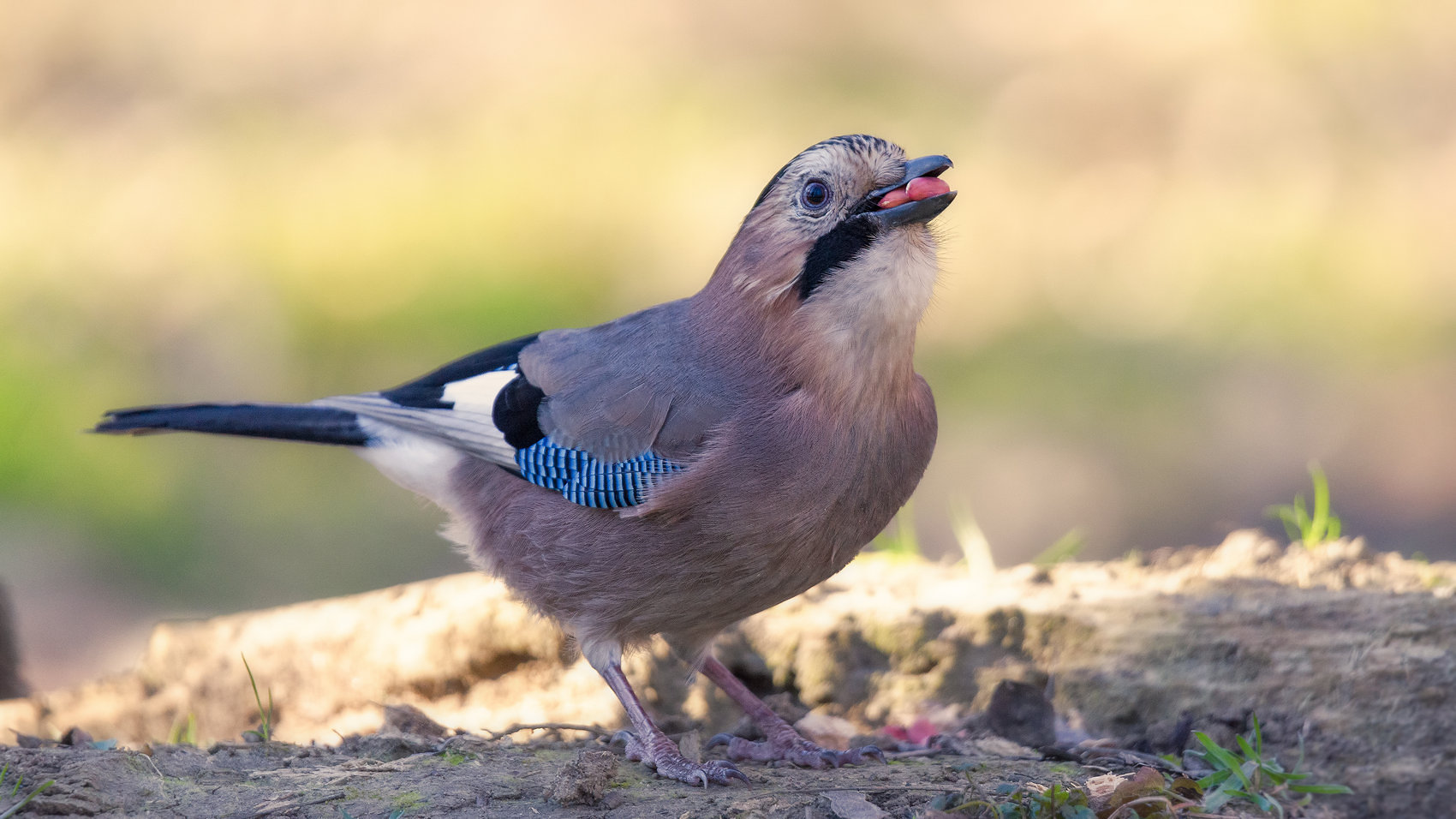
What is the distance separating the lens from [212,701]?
4.97 metres

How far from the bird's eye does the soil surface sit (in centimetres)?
145

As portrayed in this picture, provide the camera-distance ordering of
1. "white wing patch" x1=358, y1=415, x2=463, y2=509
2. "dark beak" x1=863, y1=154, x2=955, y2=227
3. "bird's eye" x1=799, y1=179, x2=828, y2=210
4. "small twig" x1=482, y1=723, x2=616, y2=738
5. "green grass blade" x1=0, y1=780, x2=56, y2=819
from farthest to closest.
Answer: "white wing patch" x1=358, y1=415, x2=463, y2=509, "small twig" x1=482, y1=723, x2=616, y2=738, "bird's eye" x1=799, y1=179, x2=828, y2=210, "dark beak" x1=863, y1=154, x2=955, y2=227, "green grass blade" x1=0, y1=780, x2=56, y2=819

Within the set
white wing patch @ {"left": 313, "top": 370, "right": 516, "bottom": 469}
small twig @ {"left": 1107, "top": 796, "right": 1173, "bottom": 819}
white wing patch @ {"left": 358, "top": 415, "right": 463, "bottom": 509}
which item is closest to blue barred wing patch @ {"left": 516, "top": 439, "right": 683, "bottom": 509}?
white wing patch @ {"left": 313, "top": 370, "right": 516, "bottom": 469}

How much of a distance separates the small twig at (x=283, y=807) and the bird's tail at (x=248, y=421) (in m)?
1.66

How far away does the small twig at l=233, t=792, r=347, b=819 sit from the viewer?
9.89ft

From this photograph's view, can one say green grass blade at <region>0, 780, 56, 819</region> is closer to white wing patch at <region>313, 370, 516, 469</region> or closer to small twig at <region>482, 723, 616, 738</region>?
small twig at <region>482, 723, 616, 738</region>

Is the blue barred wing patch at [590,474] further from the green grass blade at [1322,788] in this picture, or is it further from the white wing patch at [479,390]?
the green grass blade at [1322,788]

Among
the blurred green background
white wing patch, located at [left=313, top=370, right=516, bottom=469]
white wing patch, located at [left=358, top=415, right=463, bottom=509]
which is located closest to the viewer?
white wing patch, located at [left=313, top=370, right=516, bottom=469]

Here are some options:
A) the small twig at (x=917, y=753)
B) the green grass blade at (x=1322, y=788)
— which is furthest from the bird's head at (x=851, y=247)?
the green grass blade at (x=1322, y=788)

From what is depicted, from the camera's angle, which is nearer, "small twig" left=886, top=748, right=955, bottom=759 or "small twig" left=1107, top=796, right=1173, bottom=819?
"small twig" left=1107, top=796, right=1173, bottom=819

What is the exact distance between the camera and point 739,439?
11.3 feet

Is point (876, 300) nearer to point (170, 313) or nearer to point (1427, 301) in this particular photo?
point (1427, 301)

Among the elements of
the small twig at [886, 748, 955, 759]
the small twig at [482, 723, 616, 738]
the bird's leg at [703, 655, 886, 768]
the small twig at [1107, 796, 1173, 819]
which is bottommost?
the small twig at [1107, 796, 1173, 819]

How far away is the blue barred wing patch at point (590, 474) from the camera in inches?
140
